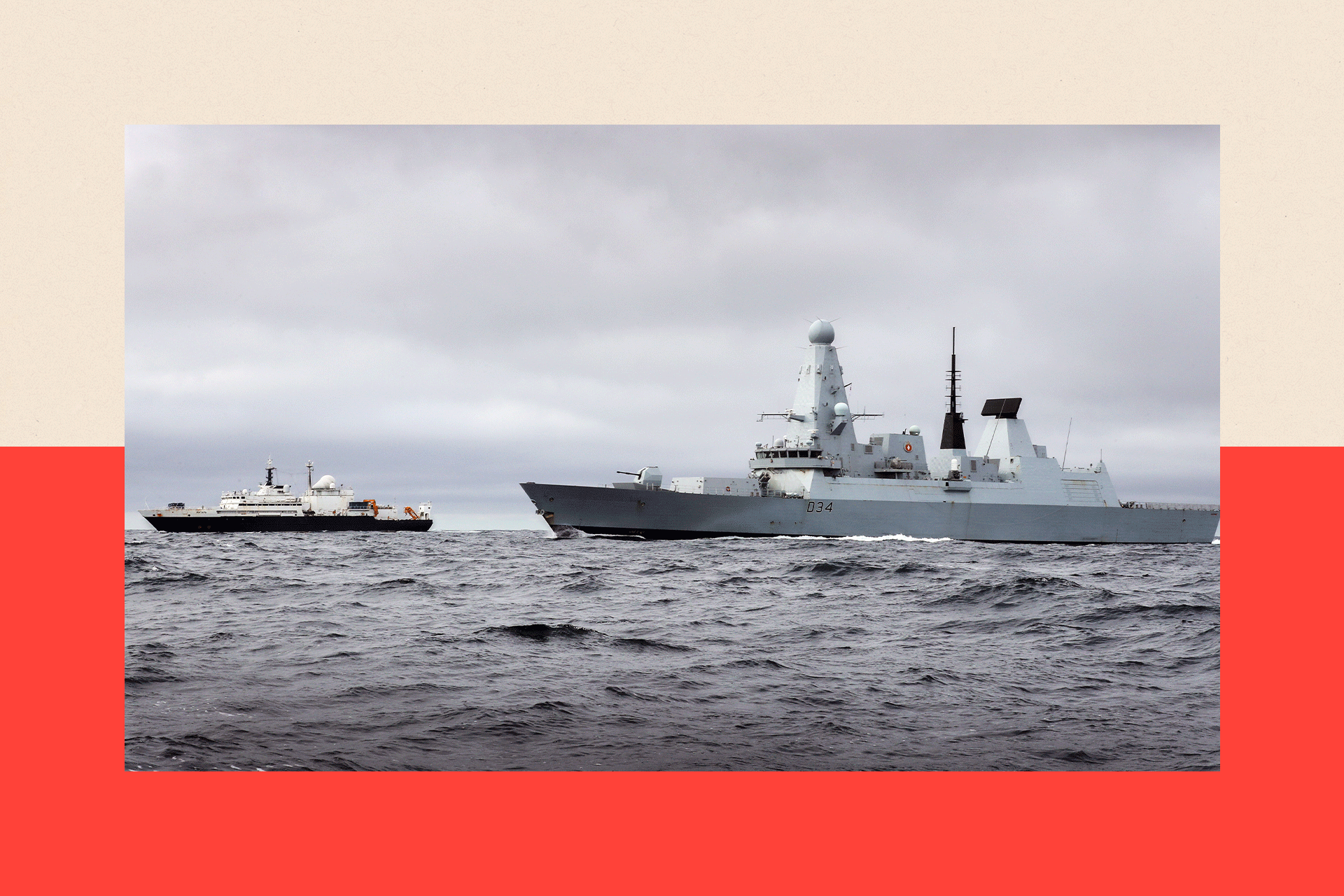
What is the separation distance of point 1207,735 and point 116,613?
25.3 feet

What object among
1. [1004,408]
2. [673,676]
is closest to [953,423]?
[1004,408]

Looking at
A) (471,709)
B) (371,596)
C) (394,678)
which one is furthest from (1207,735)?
(371,596)

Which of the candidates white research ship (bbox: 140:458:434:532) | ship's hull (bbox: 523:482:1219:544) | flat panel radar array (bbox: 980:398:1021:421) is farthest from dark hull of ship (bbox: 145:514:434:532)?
flat panel radar array (bbox: 980:398:1021:421)

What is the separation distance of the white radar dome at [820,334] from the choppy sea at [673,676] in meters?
26.8

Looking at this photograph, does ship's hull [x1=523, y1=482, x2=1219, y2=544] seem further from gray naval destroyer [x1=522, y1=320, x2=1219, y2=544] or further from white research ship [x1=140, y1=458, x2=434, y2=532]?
white research ship [x1=140, y1=458, x2=434, y2=532]

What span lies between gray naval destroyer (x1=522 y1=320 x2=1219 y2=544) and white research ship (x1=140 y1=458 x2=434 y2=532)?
33817 millimetres

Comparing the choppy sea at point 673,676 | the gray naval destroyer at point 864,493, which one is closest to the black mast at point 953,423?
the gray naval destroyer at point 864,493

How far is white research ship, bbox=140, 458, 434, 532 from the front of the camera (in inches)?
2504

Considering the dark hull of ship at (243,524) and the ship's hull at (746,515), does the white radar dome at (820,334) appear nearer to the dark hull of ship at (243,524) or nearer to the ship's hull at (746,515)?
the ship's hull at (746,515)

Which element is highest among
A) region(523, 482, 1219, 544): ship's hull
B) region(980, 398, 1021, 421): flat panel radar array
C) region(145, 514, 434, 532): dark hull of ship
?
region(980, 398, 1021, 421): flat panel radar array

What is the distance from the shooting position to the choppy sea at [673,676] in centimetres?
610

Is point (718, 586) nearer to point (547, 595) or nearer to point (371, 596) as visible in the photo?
point (547, 595)

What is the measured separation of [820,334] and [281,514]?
4364 centimetres

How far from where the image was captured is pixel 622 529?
125 ft
